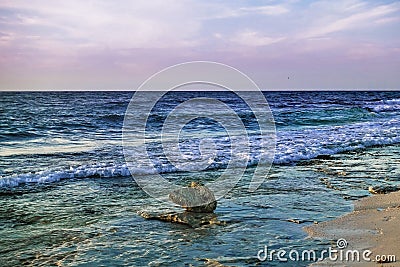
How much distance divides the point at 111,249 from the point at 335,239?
2.73 metres

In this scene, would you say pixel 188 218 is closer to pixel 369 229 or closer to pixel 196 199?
pixel 196 199

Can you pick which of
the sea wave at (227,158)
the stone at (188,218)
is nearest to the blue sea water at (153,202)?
the sea wave at (227,158)


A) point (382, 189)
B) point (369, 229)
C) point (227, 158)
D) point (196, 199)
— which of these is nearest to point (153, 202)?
point (196, 199)

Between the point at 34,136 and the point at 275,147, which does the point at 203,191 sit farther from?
the point at 34,136

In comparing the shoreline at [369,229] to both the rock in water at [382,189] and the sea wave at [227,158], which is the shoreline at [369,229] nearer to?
the rock in water at [382,189]

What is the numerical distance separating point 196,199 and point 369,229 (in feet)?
8.27

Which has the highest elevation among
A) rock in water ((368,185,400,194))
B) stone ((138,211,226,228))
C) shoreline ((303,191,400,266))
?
rock in water ((368,185,400,194))

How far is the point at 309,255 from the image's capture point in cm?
479

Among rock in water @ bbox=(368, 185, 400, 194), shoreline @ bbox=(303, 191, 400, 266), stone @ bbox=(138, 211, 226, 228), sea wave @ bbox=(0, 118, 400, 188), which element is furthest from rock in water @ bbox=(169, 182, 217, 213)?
sea wave @ bbox=(0, 118, 400, 188)

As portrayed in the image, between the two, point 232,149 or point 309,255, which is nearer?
point 309,255

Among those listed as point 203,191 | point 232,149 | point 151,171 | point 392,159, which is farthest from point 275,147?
point 203,191

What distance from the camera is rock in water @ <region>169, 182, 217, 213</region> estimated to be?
6652 mm

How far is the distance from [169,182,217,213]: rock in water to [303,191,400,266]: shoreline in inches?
61.4

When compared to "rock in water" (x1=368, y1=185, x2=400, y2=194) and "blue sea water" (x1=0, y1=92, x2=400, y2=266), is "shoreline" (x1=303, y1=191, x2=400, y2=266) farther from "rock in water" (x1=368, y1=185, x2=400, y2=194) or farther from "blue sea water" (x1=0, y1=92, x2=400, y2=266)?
"rock in water" (x1=368, y1=185, x2=400, y2=194)
